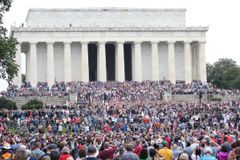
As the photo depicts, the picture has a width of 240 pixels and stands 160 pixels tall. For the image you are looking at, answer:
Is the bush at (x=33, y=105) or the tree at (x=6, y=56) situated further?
the bush at (x=33, y=105)

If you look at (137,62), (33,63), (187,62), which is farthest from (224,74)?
(33,63)

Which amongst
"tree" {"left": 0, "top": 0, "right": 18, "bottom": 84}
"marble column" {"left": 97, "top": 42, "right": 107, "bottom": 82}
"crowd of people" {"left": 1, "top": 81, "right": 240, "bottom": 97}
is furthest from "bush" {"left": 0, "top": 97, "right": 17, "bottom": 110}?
"tree" {"left": 0, "top": 0, "right": 18, "bottom": 84}

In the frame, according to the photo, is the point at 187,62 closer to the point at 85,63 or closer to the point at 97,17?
the point at 85,63

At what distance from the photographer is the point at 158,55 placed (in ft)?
385

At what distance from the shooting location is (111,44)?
4754 inches

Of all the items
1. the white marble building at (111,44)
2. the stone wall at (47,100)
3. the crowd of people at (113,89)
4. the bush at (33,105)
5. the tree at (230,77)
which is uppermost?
the white marble building at (111,44)

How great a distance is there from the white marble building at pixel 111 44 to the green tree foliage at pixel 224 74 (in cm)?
1313

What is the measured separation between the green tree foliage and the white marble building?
1313 centimetres

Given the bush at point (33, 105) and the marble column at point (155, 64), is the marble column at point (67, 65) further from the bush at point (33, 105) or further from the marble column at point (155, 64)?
the bush at point (33, 105)

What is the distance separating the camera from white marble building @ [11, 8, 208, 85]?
112 m

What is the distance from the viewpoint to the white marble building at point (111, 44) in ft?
366

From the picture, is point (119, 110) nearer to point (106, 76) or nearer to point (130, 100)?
point (130, 100)

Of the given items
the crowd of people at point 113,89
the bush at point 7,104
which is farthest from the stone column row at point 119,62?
the bush at point 7,104

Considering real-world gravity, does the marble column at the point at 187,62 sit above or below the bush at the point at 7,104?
above
